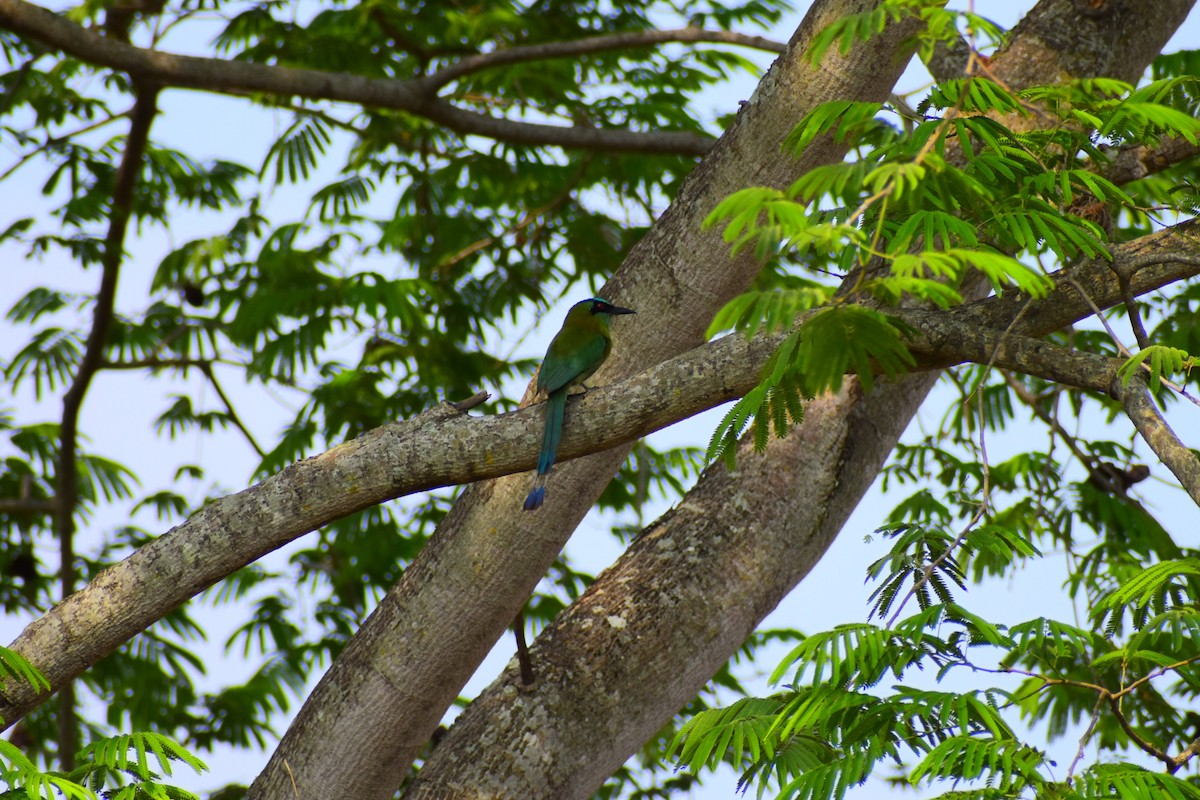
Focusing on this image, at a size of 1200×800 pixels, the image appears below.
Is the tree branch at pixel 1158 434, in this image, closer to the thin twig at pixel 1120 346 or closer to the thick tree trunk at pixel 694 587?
the thin twig at pixel 1120 346

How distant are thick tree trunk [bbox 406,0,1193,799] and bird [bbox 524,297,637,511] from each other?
492 millimetres

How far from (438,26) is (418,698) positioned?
4.29 m

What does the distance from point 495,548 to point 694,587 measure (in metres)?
0.64

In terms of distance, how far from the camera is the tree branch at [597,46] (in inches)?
210

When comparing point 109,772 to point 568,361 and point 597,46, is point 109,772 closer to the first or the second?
point 568,361

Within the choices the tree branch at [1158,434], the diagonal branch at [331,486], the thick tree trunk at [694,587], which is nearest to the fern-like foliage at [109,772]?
the diagonal branch at [331,486]

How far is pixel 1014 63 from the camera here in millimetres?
4059

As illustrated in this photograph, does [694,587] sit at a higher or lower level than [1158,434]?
lower

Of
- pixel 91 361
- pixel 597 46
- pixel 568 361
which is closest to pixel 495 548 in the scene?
pixel 568 361

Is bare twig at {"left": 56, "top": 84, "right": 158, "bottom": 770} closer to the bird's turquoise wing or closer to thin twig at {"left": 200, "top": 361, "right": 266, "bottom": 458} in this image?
thin twig at {"left": 200, "top": 361, "right": 266, "bottom": 458}

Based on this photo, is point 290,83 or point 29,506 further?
point 29,506

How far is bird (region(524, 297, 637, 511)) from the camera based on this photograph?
3084 mm

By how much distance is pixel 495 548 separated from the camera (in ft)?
12.1

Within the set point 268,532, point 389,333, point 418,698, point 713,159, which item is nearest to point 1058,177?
point 713,159
